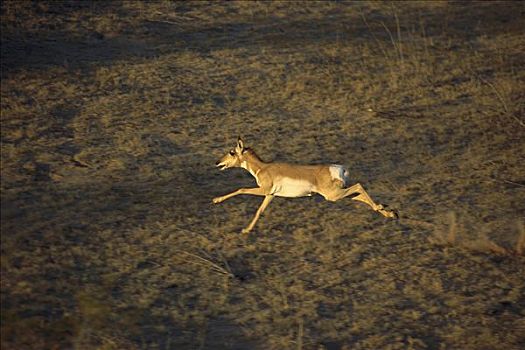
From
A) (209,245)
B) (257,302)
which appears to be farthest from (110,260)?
(257,302)

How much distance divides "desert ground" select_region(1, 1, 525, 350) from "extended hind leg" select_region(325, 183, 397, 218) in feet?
0.62

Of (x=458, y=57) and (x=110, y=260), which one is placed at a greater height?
(x=458, y=57)

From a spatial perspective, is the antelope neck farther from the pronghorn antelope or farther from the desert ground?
the desert ground

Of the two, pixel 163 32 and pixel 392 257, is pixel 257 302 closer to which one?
pixel 392 257

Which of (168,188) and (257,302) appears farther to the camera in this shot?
(168,188)

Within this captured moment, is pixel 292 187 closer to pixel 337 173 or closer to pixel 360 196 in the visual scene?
pixel 337 173

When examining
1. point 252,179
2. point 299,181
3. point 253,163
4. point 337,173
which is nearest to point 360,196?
point 337,173

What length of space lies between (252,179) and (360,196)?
6.93 feet

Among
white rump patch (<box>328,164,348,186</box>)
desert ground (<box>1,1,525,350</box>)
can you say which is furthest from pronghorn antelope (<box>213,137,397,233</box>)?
desert ground (<box>1,1,525,350</box>)

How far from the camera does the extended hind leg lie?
31.5ft

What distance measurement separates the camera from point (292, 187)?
952cm

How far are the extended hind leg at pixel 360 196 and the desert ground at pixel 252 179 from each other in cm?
19

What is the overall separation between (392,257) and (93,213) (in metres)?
3.64

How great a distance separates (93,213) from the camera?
405 inches
